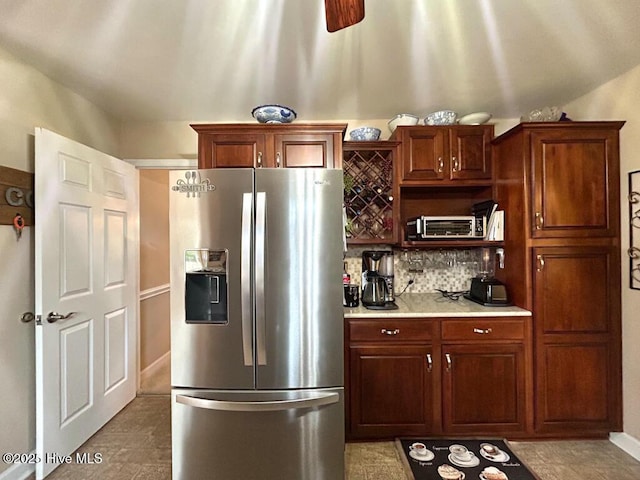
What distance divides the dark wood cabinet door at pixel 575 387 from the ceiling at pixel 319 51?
5.82 feet

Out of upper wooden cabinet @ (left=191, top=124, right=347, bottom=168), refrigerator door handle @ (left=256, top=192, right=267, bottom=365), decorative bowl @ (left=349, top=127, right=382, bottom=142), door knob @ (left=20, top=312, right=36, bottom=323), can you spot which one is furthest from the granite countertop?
door knob @ (left=20, top=312, right=36, bottom=323)

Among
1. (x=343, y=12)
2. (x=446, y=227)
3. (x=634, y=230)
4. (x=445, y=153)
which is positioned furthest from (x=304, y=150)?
(x=634, y=230)

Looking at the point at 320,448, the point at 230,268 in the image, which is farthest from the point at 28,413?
the point at 320,448

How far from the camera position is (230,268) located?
169 cm

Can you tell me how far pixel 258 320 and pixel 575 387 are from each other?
6.84 feet

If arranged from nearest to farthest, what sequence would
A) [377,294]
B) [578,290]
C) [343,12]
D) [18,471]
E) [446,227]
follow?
[343,12] → [18,471] → [578,290] → [377,294] → [446,227]

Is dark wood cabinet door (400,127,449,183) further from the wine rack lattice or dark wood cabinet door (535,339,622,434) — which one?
dark wood cabinet door (535,339,622,434)

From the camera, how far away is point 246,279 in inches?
65.7

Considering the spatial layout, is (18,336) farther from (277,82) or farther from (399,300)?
(399,300)

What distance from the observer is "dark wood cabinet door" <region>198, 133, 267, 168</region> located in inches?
94.7

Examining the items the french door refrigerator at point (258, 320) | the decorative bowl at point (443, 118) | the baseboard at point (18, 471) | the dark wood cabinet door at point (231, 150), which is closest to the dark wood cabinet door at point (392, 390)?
the french door refrigerator at point (258, 320)

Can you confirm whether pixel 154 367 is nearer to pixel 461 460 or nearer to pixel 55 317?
pixel 55 317

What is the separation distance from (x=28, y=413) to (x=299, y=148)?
7.57 ft

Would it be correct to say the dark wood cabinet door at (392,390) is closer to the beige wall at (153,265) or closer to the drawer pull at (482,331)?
the drawer pull at (482,331)
